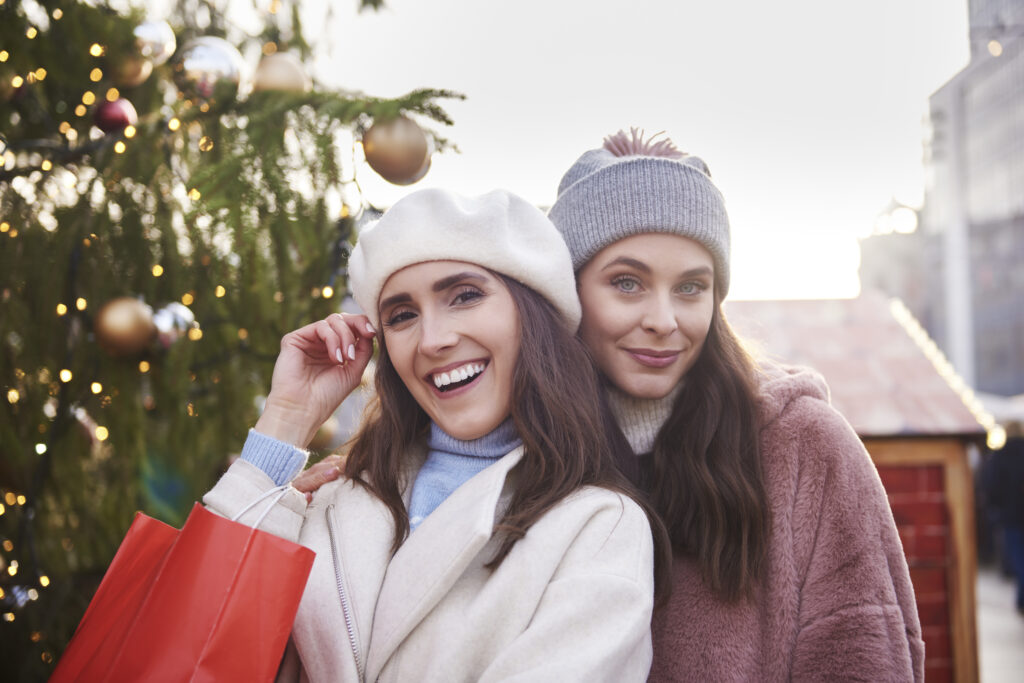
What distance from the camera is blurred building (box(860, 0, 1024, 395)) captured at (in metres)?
12.5

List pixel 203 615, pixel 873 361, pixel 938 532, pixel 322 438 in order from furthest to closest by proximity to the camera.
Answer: pixel 873 361 < pixel 938 532 < pixel 322 438 < pixel 203 615

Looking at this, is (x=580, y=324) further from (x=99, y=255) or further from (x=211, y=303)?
(x=99, y=255)

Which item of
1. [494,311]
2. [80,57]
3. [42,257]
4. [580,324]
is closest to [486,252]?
[494,311]

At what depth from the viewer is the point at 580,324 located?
181 cm

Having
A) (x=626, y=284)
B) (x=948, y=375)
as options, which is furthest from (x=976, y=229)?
(x=626, y=284)

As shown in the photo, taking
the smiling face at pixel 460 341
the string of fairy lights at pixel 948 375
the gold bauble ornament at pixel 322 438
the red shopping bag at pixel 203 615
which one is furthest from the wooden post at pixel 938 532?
the red shopping bag at pixel 203 615

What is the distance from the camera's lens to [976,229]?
14.7m

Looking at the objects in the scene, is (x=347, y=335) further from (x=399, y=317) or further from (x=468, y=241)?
(x=468, y=241)

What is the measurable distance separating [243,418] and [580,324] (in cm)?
116

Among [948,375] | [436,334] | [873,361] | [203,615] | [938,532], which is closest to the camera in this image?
[203,615]

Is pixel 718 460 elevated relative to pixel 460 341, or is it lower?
lower

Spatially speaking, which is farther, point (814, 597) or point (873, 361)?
point (873, 361)

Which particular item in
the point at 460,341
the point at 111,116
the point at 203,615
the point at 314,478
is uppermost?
the point at 111,116

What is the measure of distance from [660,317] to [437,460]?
576 mm
